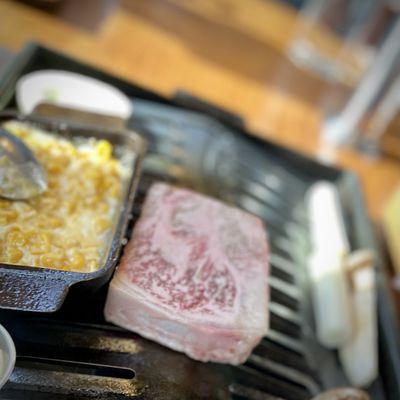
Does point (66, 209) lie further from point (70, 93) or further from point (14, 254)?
point (70, 93)

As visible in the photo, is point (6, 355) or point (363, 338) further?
point (363, 338)

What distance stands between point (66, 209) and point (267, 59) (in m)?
3.12

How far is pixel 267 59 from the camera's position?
4.03m

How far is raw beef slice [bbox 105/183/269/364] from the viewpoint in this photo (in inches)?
48.8

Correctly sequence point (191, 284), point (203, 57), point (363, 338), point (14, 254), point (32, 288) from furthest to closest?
point (203, 57)
point (363, 338)
point (191, 284)
point (14, 254)
point (32, 288)

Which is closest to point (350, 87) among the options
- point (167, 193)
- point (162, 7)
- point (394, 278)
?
point (162, 7)

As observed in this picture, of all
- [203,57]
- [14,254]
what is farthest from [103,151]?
[203,57]

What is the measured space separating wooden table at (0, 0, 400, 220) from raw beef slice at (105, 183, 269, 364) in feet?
4.59

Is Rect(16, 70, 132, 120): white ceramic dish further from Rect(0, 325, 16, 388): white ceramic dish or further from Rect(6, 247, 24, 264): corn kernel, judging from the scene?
Rect(0, 325, 16, 388): white ceramic dish

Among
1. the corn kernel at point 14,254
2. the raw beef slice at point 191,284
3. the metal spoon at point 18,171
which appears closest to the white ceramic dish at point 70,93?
the metal spoon at point 18,171

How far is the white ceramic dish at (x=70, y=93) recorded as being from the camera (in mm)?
1867

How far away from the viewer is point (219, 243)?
1.46 metres

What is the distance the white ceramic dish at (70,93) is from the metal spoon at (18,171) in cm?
54

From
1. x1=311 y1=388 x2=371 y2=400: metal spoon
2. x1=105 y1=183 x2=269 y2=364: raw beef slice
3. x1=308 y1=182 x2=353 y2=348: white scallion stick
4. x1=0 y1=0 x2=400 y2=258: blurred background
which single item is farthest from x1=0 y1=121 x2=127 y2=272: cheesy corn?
x1=0 y1=0 x2=400 y2=258: blurred background
